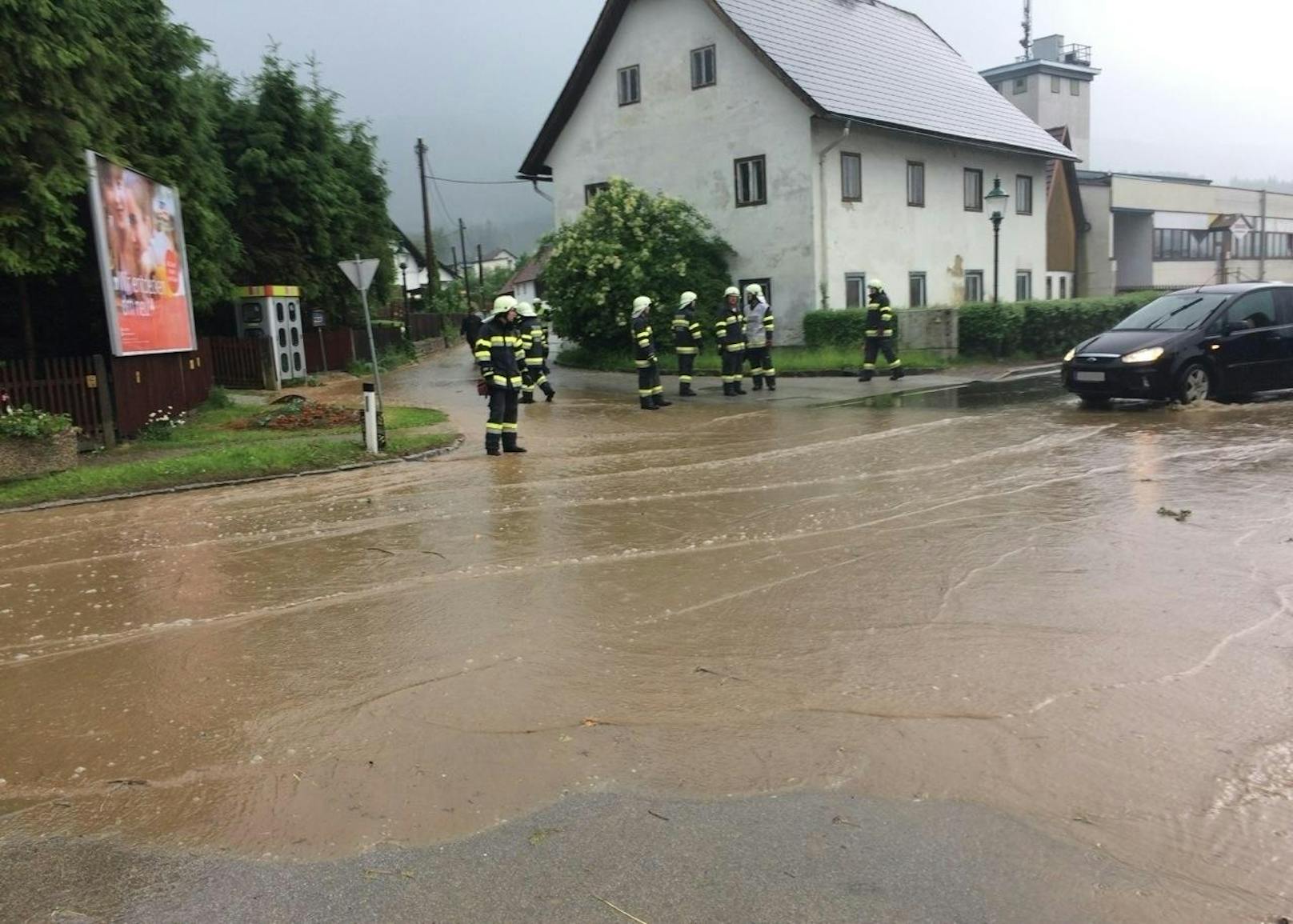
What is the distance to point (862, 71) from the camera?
2903 cm

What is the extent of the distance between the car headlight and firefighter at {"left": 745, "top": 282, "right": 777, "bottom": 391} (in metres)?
7.01

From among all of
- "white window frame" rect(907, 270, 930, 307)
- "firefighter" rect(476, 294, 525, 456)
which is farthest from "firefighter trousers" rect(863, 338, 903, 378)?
"white window frame" rect(907, 270, 930, 307)

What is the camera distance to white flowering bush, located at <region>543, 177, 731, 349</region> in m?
25.3

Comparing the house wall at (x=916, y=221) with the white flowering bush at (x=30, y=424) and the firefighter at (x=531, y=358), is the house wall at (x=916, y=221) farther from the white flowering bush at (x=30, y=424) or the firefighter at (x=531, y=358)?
the white flowering bush at (x=30, y=424)

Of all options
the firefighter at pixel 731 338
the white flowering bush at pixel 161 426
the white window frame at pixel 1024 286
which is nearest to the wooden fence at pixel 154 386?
the white flowering bush at pixel 161 426

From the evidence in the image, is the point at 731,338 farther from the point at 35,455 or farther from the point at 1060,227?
the point at 1060,227

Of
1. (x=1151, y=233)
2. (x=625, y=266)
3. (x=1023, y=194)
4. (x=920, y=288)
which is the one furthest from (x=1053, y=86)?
(x=625, y=266)

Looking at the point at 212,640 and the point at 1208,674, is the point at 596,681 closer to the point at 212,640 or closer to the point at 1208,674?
the point at 212,640

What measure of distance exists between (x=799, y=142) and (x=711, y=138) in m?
2.98

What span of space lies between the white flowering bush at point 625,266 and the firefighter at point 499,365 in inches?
513

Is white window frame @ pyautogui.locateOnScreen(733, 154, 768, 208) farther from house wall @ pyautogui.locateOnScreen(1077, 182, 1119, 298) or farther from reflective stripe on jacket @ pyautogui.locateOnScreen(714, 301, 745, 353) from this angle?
house wall @ pyautogui.locateOnScreen(1077, 182, 1119, 298)

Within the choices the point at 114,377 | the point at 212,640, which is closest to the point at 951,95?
the point at 114,377

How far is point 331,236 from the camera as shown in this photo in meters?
26.7

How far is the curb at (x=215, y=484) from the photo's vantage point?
10213 mm
